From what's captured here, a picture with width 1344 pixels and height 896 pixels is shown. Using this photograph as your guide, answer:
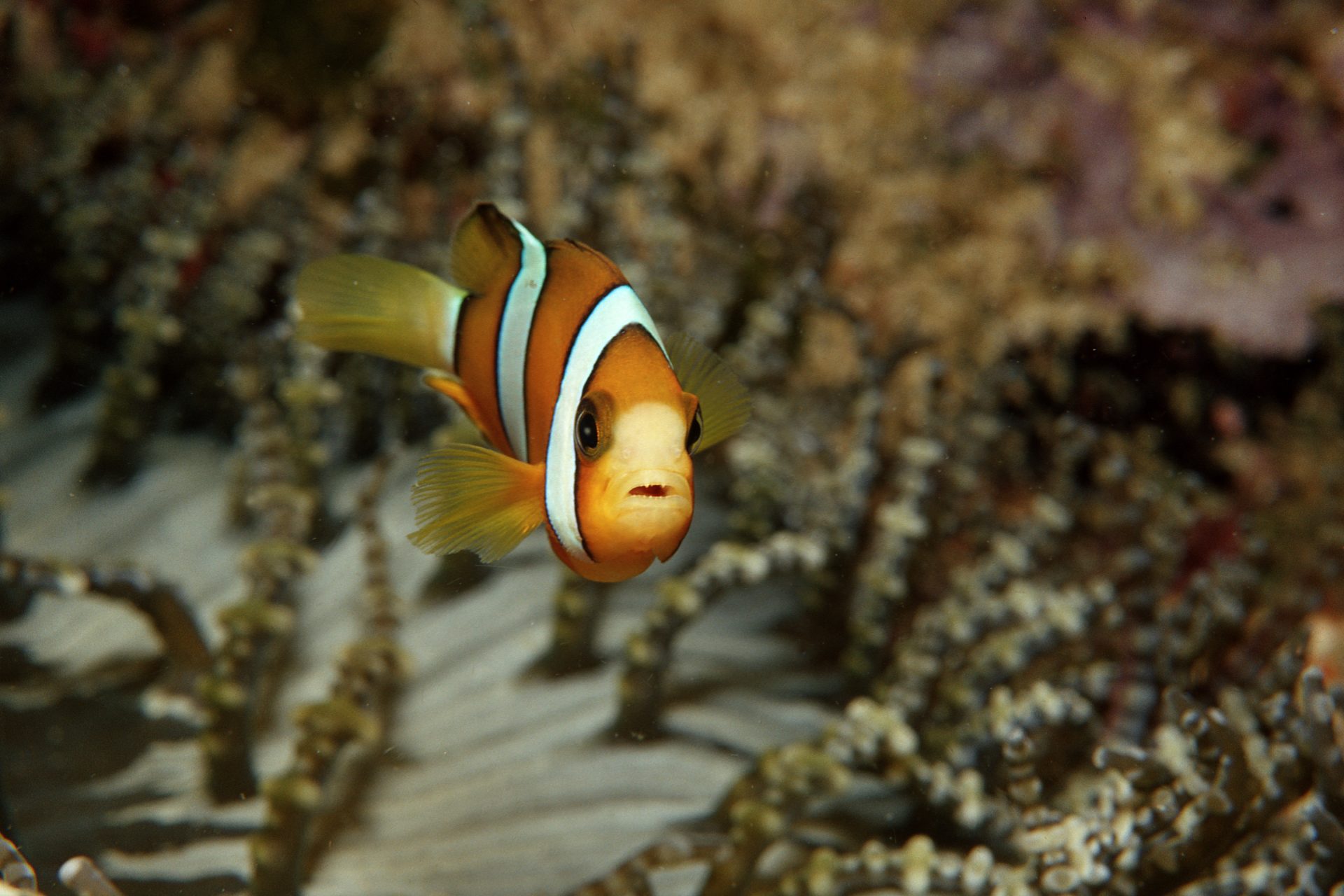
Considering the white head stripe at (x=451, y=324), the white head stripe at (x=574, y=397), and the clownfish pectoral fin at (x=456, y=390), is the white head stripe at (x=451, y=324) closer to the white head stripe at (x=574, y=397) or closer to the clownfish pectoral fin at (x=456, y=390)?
the clownfish pectoral fin at (x=456, y=390)

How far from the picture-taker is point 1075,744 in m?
1.65

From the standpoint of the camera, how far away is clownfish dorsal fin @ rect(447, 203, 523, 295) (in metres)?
0.83

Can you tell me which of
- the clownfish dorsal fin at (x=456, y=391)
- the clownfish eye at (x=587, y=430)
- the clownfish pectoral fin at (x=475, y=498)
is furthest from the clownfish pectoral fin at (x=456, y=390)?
the clownfish eye at (x=587, y=430)

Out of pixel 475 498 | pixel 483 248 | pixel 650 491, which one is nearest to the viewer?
pixel 650 491

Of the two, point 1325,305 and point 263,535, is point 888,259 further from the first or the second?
point 263,535

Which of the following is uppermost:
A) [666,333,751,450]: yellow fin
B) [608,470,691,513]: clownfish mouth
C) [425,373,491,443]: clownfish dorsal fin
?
[425,373,491,443]: clownfish dorsal fin

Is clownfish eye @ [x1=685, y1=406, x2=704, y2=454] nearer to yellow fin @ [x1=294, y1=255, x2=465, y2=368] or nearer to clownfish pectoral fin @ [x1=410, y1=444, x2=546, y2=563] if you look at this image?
clownfish pectoral fin @ [x1=410, y1=444, x2=546, y2=563]

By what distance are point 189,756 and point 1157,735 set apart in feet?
5.00

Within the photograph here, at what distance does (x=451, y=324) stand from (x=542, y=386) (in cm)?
15

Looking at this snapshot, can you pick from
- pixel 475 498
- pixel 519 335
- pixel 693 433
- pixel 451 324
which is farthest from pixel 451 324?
pixel 693 433

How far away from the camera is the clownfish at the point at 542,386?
0.63 metres

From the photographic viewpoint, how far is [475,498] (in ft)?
2.41

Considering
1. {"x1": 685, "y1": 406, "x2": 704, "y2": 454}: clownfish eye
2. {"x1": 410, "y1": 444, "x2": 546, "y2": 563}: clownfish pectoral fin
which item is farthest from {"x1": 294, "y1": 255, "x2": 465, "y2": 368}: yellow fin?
{"x1": 685, "y1": 406, "x2": 704, "y2": 454}: clownfish eye

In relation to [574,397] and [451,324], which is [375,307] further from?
[574,397]
